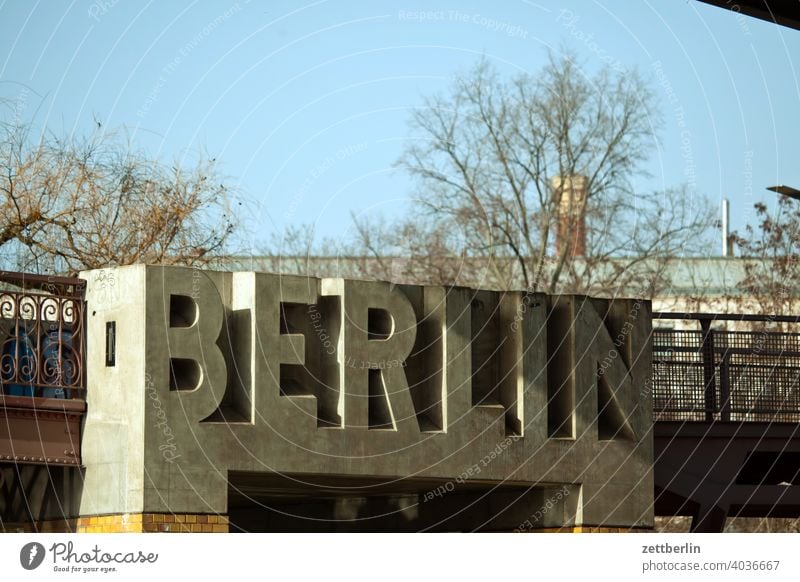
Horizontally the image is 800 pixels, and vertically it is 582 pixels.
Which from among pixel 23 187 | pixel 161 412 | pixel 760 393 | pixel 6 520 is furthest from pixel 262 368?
pixel 760 393

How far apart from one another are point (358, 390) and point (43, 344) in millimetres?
3812

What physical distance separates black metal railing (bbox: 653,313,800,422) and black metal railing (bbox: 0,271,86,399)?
8.07 metres

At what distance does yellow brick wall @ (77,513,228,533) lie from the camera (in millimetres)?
16172

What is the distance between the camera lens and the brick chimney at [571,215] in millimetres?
46719

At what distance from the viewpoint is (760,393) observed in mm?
21797

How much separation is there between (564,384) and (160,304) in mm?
5761
